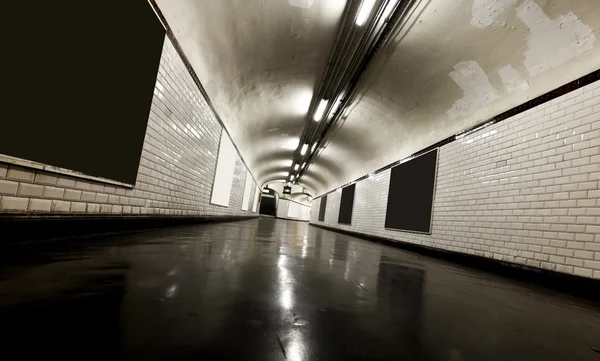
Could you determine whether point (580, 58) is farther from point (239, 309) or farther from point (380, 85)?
point (239, 309)

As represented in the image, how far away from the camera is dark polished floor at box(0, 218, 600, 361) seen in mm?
800

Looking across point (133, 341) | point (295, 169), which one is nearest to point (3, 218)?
point (133, 341)

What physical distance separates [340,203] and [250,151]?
565 centimetres

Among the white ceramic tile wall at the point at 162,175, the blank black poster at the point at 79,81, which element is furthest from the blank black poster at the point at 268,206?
the blank black poster at the point at 79,81

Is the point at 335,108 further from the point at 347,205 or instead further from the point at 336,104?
the point at 347,205

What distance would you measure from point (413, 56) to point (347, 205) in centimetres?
870

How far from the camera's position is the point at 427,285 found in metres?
2.23

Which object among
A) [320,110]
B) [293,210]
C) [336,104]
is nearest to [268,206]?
[293,210]

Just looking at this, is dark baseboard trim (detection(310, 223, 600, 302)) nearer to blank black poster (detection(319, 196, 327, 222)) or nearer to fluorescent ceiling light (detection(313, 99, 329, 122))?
fluorescent ceiling light (detection(313, 99, 329, 122))

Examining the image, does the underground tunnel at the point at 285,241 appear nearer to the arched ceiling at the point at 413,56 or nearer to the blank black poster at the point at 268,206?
the arched ceiling at the point at 413,56

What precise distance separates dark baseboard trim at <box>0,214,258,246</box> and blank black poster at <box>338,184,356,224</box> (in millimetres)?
9334

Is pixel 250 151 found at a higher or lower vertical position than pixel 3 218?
higher

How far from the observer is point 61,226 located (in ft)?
7.77

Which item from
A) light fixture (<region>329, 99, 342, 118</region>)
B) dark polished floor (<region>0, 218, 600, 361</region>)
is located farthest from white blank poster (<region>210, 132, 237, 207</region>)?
dark polished floor (<region>0, 218, 600, 361</region>)
